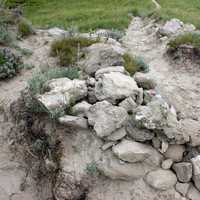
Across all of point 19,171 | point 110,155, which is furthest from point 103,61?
point 19,171

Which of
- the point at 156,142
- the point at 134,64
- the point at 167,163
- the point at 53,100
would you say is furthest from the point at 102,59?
the point at 167,163

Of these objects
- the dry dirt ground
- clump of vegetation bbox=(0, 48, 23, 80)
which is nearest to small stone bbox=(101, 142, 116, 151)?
the dry dirt ground

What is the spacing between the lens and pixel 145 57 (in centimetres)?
868

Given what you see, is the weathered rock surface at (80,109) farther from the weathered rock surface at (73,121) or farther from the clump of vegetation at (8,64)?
the clump of vegetation at (8,64)

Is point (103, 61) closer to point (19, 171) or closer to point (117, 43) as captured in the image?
point (117, 43)

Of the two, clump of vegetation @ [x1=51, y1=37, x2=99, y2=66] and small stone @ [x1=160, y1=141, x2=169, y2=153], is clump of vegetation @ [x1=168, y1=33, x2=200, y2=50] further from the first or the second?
small stone @ [x1=160, y1=141, x2=169, y2=153]

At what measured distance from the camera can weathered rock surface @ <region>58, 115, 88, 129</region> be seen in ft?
19.4

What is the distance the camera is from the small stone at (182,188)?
5.45 metres

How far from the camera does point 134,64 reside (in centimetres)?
773

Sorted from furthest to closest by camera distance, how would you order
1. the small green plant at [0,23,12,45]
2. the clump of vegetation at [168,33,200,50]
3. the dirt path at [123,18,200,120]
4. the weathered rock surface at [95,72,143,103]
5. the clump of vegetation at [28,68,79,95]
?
the small green plant at [0,23,12,45]
the clump of vegetation at [168,33,200,50]
the clump of vegetation at [28,68,79,95]
the dirt path at [123,18,200,120]
the weathered rock surface at [95,72,143,103]

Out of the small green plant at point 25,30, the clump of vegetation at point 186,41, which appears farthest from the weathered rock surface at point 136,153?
the small green plant at point 25,30

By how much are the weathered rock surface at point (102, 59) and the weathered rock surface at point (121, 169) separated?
2.34m

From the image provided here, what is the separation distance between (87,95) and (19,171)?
1.92 meters

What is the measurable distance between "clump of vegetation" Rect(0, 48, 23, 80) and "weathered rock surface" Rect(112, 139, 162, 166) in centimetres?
362
